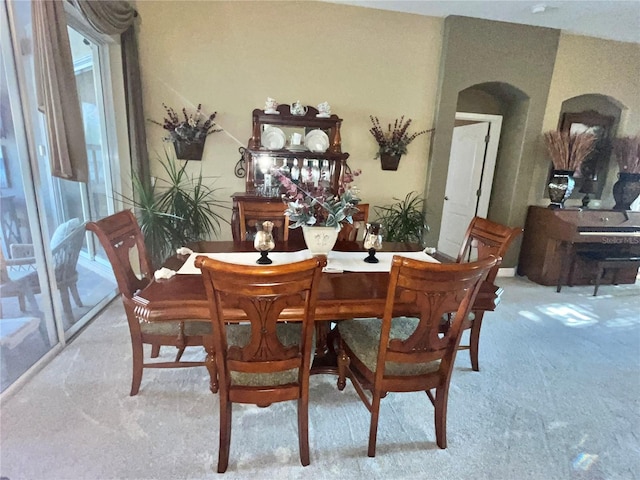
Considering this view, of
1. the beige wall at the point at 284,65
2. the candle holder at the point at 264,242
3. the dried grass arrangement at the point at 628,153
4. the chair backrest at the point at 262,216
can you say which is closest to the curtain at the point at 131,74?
the beige wall at the point at 284,65

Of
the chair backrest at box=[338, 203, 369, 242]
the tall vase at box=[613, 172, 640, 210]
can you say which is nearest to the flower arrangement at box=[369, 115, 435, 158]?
the chair backrest at box=[338, 203, 369, 242]

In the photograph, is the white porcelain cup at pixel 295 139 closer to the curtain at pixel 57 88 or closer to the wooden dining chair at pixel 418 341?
the curtain at pixel 57 88

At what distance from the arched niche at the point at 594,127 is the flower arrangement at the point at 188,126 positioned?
398cm

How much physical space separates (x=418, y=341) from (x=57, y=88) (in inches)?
99.0

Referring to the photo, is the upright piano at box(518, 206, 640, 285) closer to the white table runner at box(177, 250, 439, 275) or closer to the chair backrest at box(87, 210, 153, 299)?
the white table runner at box(177, 250, 439, 275)

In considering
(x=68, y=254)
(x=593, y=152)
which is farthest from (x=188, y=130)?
(x=593, y=152)

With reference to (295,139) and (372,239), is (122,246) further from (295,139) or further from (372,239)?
(295,139)

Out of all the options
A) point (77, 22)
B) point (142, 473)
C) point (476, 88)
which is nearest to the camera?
point (142, 473)

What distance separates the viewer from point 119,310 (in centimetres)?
282

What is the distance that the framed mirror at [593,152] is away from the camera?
3.90 meters

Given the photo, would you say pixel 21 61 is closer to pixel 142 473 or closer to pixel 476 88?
pixel 142 473

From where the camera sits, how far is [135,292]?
1624mm

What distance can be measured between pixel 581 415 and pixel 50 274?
3.31 metres

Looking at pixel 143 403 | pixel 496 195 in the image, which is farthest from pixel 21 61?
pixel 496 195
